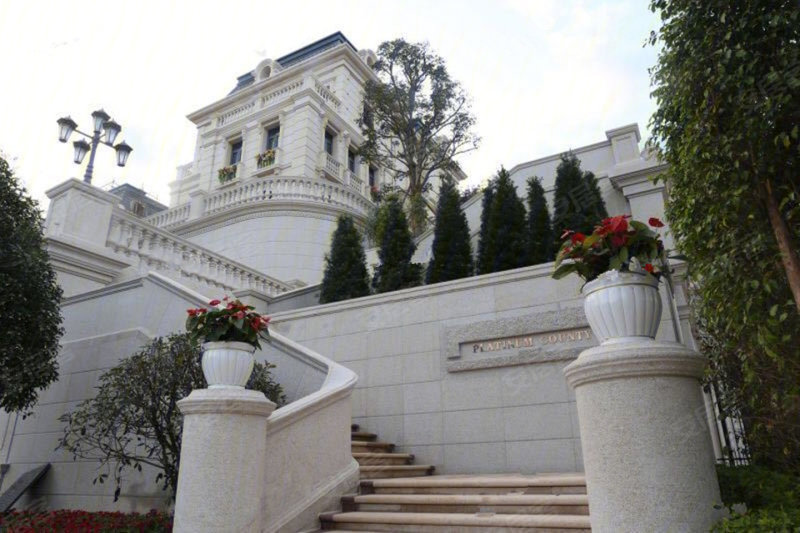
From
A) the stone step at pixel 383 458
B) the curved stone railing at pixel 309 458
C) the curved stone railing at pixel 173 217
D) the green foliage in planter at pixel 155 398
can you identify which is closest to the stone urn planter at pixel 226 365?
the curved stone railing at pixel 309 458

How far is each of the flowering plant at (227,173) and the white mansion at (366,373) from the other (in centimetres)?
1118

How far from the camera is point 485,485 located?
5480 millimetres

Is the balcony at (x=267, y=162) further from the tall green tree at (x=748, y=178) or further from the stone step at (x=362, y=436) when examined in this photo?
the tall green tree at (x=748, y=178)

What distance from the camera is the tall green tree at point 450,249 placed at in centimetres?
1028

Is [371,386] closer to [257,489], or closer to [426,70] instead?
[257,489]

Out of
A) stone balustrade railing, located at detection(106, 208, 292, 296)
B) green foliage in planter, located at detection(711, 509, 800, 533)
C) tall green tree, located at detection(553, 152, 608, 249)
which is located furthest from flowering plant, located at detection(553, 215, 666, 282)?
stone balustrade railing, located at detection(106, 208, 292, 296)

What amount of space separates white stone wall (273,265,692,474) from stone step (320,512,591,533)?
2.31 meters

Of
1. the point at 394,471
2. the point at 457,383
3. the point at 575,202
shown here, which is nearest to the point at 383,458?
the point at 394,471

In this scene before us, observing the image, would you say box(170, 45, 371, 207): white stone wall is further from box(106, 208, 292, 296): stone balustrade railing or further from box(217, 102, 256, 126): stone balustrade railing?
box(106, 208, 292, 296): stone balustrade railing

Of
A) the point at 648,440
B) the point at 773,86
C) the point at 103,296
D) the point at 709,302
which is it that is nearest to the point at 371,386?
the point at 103,296

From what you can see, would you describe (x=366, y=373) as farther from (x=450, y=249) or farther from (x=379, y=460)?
(x=450, y=249)

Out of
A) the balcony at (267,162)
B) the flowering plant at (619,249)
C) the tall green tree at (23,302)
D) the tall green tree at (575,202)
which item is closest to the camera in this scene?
the flowering plant at (619,249)

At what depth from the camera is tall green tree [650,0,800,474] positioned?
11.6ft

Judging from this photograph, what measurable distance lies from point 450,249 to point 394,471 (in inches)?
191
